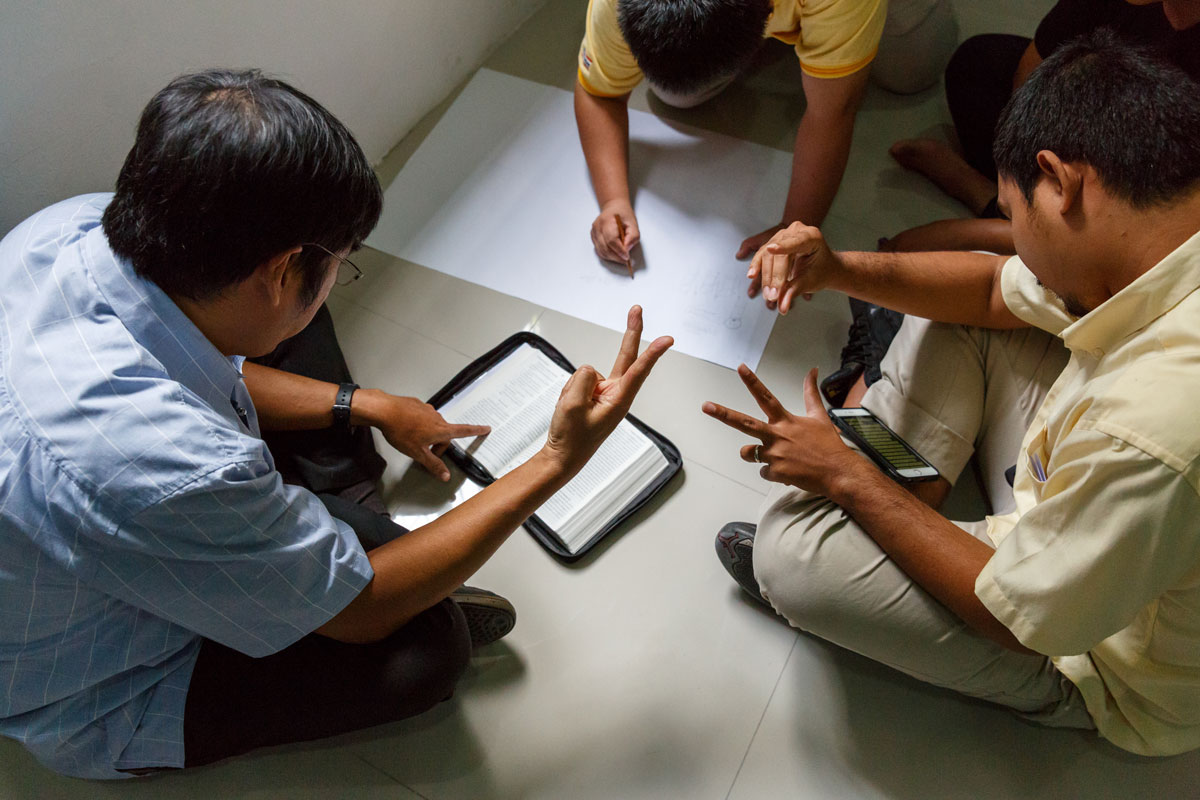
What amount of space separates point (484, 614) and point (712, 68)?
0.88 metres

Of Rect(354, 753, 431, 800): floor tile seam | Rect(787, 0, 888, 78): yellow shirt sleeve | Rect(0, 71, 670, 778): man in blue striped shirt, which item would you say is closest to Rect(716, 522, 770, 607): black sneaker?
Rect(0, 71, 670, 778): man in blue striped shirt

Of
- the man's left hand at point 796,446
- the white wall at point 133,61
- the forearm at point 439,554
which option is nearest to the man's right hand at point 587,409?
the forearm at point 439,554

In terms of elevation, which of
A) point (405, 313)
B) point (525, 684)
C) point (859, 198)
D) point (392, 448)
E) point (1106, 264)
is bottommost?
point (525, 684)

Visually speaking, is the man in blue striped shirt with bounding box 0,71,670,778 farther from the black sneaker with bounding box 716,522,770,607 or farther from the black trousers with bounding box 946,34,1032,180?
the black trousers with bounding box 946,34,1032,180

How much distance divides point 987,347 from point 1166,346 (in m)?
0.42

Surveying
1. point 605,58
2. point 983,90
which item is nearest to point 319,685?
point 605,58

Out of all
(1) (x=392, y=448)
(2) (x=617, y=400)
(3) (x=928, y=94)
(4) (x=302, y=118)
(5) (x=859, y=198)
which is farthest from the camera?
(3) (x=928, y=94)

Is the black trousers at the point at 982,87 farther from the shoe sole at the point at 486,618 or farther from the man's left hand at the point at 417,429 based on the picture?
the shoe sole at the point at 486,618

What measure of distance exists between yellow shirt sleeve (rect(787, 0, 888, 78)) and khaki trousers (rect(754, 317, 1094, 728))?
473mm

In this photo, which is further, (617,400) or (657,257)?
(657,257)

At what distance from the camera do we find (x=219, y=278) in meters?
0.75

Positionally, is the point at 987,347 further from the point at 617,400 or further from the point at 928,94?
the point at 928,94

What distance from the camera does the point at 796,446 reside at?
3.39 ft

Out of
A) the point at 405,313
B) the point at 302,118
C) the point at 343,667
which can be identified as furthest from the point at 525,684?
the point at 302,118
